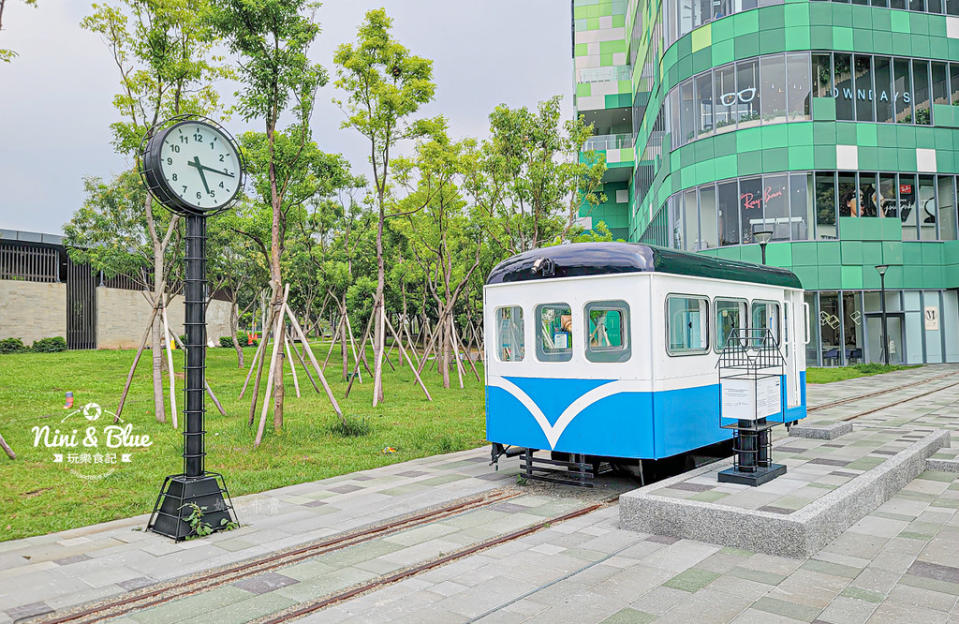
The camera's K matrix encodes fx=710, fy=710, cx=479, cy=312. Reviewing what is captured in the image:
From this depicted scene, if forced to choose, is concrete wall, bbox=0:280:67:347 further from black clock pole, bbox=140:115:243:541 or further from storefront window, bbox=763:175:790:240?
storefront window, bbox=763:175:790:240

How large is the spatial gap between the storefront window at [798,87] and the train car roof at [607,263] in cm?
2255

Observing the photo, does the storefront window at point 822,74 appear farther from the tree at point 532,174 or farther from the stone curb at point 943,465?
the stone curb at point 943,465

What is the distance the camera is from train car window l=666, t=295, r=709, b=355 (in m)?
8.10

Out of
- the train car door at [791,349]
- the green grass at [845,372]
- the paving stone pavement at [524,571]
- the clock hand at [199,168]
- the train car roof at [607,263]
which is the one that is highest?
the clock hand at [199,168]

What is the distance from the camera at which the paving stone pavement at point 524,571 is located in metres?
4.75

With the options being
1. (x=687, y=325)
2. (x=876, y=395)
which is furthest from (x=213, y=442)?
(x=876, y=395)

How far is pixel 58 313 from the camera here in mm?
37375

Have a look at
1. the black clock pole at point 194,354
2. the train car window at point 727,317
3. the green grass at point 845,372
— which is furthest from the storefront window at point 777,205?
the black clock pole at point 194,354

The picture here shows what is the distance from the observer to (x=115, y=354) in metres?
33.2

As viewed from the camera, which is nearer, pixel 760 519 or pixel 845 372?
pixel 760 519

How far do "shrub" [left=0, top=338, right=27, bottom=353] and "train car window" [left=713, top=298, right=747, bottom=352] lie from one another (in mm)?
34937

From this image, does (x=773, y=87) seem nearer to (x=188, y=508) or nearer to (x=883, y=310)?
(x=883, y=310)

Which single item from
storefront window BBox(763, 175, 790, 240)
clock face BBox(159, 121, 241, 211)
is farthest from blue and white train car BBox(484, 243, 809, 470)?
storefront window BBox(763, 175, 790, 240)

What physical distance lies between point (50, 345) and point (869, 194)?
38.7m
